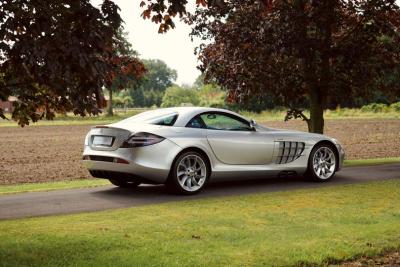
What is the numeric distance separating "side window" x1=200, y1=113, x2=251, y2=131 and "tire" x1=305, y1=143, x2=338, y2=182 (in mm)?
1567

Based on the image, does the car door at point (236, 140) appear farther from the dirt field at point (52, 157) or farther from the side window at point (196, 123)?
the dirt field at point (52, 157)

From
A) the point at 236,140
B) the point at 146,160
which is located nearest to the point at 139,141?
the point at 146,160

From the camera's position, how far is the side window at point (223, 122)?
10500 millimetres

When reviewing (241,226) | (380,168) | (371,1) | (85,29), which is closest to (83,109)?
(85,29)

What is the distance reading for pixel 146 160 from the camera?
9.59 meters

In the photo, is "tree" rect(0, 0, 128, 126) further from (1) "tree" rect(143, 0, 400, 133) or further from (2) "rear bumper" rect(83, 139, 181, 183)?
(1) "tree" rect(143, 0, 400, 133)

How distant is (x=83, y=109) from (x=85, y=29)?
74cm

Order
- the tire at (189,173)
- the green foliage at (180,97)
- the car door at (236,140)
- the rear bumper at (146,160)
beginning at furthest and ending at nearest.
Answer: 1. the green foliage at (180,97)
2. the car door at (236,140)
3. the tire at (189,173)
4. the rear bumper at (146,160)

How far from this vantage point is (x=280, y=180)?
11906 millimetres

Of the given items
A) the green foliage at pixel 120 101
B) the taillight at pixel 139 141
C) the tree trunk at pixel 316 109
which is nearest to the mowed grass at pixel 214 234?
the taillight at pixel 139 141

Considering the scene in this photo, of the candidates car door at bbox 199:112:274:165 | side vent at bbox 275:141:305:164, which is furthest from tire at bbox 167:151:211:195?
side vent at bbox 275:141:305:164

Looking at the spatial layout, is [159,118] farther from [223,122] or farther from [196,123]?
[223,122]

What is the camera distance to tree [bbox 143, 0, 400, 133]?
14492 millimetres

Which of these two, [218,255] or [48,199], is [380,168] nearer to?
[48,199]
